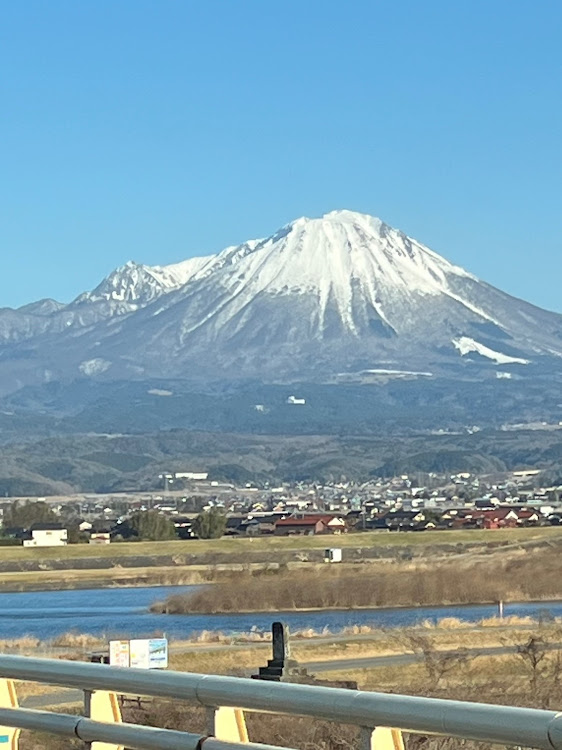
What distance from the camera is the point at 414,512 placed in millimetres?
146625

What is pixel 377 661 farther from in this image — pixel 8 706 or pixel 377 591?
pixel 377 591

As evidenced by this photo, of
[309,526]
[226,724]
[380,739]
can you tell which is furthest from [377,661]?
[309,526]

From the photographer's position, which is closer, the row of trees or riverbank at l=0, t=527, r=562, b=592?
riverbank at l=0, t=527, r=562, b=592

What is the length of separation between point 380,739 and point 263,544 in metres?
97.1

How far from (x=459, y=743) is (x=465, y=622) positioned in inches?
1295

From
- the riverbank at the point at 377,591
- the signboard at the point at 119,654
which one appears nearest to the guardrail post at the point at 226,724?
the signboard at the point at 119,654

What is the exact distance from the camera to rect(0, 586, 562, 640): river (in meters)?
44.7

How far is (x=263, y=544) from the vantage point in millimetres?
101875

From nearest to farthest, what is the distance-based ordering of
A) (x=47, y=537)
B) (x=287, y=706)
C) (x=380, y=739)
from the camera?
1. (x=380, y=739)
2. (x=287, y=706)
3. (x=47, y=537)

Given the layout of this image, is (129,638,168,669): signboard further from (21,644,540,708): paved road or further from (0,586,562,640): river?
(0,586,562,640): river

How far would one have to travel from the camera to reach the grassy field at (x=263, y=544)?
316 feet

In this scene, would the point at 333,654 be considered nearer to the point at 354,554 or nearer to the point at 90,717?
the point at 90,717

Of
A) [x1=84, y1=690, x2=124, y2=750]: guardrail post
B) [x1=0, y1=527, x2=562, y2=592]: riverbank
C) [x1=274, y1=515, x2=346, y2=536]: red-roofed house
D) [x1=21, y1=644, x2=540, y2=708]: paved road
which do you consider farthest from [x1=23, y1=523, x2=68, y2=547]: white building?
[x1=84, y1=690, x2=124, y2=750]: guardrail post

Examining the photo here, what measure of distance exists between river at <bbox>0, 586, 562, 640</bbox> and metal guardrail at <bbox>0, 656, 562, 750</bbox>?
33.0 metres
